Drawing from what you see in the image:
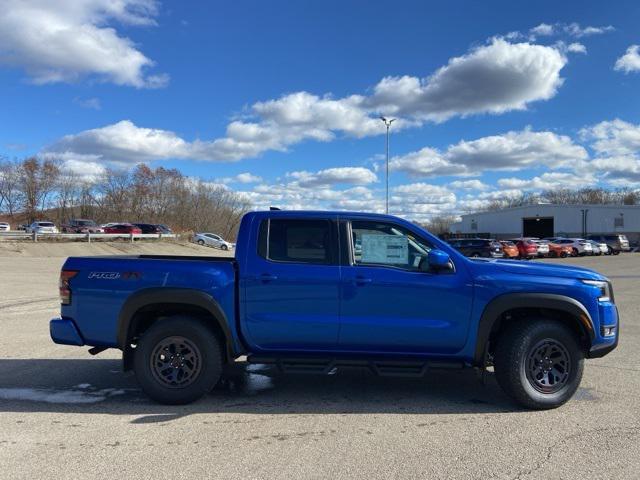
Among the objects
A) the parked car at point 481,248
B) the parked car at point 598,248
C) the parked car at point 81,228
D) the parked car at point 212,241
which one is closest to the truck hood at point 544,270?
the parked car at point 481,248

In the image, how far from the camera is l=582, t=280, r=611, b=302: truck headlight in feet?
16.5

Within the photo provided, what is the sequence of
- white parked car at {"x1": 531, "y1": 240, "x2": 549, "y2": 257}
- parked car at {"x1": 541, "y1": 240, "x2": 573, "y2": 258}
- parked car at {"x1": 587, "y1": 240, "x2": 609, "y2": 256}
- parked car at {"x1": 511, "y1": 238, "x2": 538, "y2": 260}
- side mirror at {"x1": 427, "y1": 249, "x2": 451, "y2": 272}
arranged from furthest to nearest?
parked car at {"x1": 587, "y1": 240, "x2": 609, "y2": 256} → parked car at {"x1": 541, "y1": 240, "x2": 573, "y2": 258} → white parked car at {"x1": 531, "y1": 240, "x2": 549, "y2": 257} → parked car at {"x1": 511, "y1": 238, "x2": 538, "y2": 260} → side mirror at {"x1": 427, "y1": 249, "x2": 451, "y2": 272}

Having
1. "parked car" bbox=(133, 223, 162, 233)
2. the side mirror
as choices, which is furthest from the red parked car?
the side mirror

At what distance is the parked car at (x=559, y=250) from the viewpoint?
142 feet

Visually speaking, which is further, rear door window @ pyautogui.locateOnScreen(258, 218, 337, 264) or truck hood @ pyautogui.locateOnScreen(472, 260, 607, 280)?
rear door window @ pyautogui.locateOnScreen(258, 218, 337, 264)

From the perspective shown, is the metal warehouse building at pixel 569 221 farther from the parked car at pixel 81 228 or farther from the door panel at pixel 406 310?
the door panel at pixel 406 310

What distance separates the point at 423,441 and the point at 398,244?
1.84 meters

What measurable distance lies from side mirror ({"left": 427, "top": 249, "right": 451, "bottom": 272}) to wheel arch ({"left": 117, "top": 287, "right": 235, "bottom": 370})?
6.65ft

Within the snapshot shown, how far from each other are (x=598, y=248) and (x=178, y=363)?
49.0 m

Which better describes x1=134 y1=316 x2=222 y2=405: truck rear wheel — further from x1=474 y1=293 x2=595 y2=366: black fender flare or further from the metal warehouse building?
the metal warehouse building

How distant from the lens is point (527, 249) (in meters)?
38.8

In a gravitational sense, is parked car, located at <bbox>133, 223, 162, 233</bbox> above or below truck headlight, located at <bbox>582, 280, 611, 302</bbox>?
above

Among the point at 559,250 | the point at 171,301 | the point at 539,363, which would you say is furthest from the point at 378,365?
the point at 559,250

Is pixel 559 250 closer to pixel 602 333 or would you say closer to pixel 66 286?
pixel 602 333
